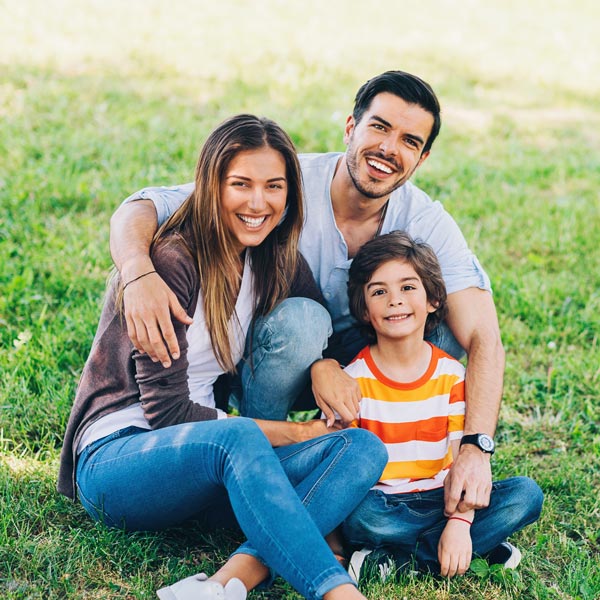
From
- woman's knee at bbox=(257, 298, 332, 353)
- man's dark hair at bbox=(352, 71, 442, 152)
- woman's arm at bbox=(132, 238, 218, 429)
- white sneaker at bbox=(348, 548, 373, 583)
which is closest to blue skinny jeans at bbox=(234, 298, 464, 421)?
woman's knee at bbox=(257, 298, 332, 353)

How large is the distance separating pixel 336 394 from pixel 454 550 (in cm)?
66

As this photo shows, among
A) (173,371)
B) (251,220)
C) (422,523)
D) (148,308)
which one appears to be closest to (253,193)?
(251,220)

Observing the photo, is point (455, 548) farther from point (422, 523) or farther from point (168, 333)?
point (168, 333)

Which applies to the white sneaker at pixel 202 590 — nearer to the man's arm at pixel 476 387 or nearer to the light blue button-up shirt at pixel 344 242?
the man's arm at pixel 476 387

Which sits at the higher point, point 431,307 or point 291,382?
point 431,307

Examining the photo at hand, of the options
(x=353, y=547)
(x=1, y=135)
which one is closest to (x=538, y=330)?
(x=353, y=547)

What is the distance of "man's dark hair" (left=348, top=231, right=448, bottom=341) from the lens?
10.5 ft

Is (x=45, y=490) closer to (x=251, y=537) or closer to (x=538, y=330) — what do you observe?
(x=251, y=537)

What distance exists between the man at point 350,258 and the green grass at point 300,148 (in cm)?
53

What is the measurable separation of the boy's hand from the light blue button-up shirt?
97 centimetres

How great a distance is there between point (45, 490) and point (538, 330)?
271cm

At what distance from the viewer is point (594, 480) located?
3490 millimetres

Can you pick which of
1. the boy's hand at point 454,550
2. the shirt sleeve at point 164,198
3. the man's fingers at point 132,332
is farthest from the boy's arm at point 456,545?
the shirt sleeve at point 164,198

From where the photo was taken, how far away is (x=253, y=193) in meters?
2.90
